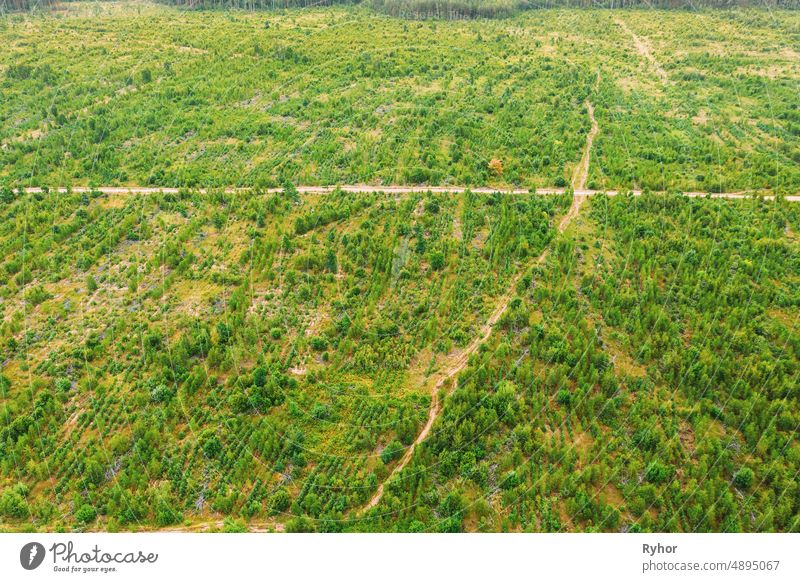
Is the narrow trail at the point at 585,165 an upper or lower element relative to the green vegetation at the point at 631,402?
upper

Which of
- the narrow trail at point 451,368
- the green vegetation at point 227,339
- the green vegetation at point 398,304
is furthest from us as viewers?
the narrow trail at point 451,368

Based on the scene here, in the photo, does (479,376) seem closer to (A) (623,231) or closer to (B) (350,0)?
(A) (623,231)

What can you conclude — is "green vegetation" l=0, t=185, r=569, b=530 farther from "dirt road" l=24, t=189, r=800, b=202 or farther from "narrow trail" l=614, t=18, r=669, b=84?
"narrow trail" l=614, t=18, r=669, b=84
